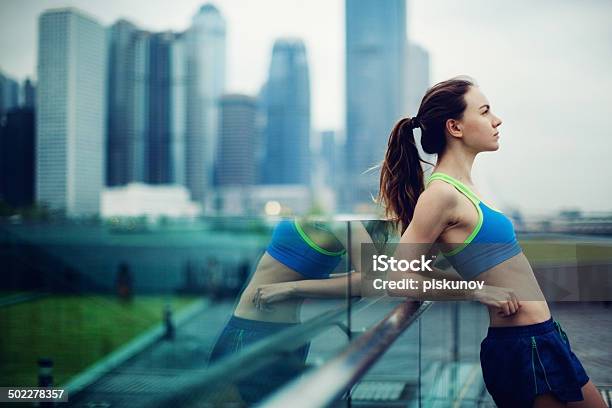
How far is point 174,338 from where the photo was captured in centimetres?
1511

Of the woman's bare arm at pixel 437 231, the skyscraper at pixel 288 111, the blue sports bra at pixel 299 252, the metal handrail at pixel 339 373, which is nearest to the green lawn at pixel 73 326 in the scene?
the skyscraper at pixel 288 111

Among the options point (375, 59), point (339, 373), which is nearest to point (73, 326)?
point (375, 59)

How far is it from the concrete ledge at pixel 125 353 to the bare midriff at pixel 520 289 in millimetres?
9514

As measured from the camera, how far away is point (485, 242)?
1.10 meters

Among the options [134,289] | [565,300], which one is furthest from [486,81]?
[134,289]

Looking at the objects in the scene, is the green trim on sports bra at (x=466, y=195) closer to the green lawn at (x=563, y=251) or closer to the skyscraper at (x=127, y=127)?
the green lawn at (x=563, y=251)

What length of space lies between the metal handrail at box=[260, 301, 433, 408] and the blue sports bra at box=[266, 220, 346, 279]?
0.24 metres

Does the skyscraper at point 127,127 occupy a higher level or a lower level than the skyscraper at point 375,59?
higher

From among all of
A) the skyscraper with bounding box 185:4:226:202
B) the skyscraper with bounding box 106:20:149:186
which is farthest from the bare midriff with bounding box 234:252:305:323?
the skyscraper with bounding box 106:20:149:186

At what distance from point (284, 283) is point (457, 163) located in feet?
1.25

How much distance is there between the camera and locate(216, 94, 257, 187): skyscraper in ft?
47.5

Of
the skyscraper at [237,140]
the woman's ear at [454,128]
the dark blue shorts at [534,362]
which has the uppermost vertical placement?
the skyscraper at [237,140]

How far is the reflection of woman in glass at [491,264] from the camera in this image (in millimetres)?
1096

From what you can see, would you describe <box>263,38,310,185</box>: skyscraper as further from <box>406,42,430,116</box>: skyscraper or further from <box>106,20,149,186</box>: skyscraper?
<box>106,20,149,186</box>: skyscraper
